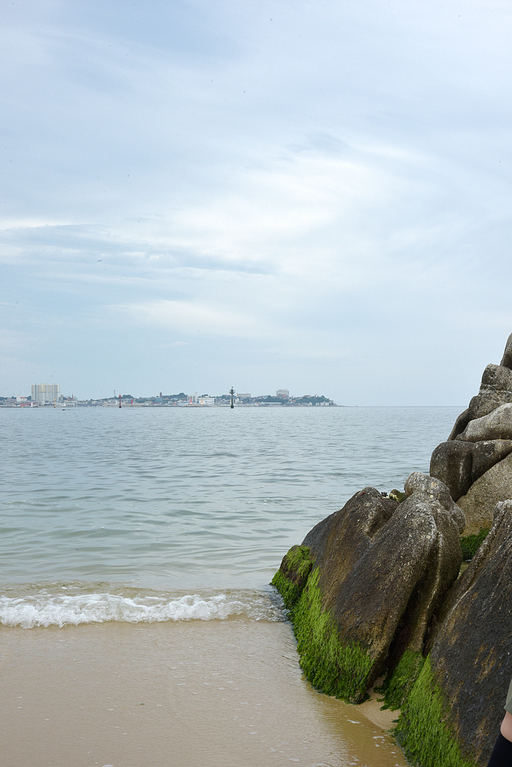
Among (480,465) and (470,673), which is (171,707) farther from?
(480,465)

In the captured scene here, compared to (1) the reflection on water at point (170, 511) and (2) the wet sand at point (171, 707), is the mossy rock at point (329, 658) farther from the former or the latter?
(1) the reflection on water at point (170, 511)

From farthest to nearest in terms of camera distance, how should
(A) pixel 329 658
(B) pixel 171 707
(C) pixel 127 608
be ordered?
1. (C) pixel 127 608
2. (A) pixel 329 658
3. (B) pixel 171 707

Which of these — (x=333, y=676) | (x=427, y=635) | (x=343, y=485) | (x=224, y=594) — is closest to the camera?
(x=427, y=635)

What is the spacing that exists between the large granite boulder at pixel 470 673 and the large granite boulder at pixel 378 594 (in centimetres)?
48

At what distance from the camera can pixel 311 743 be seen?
452cm

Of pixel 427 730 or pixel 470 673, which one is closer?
pixel 470 673

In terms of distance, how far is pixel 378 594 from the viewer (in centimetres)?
495

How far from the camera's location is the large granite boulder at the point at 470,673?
3.33 meters

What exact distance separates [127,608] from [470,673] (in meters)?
5.33

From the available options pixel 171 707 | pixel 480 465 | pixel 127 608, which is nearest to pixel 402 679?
pixel 171 707

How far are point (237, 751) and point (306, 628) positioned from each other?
2.11 metres

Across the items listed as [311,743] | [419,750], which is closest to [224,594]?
[311,743]

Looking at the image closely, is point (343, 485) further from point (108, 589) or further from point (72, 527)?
point (108, 589)

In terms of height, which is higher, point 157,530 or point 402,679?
point 402,679
